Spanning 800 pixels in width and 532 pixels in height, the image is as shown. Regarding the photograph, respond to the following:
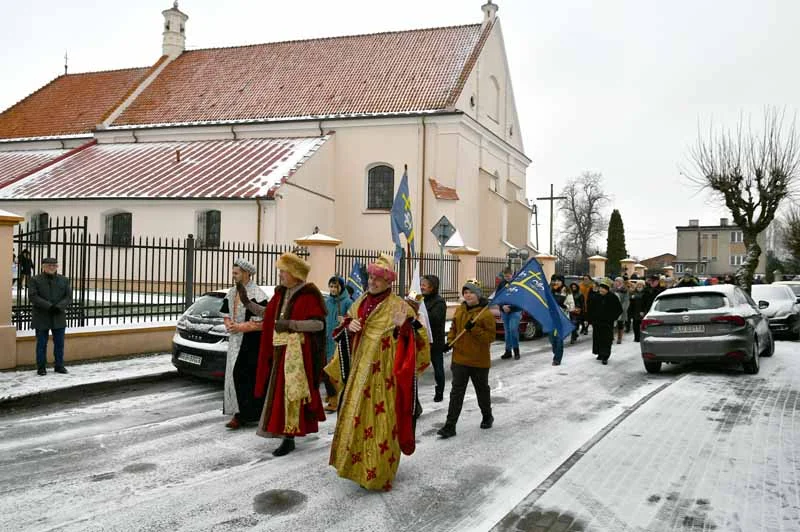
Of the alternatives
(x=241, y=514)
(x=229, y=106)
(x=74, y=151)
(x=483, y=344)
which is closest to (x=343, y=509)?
(x=241, y=514)

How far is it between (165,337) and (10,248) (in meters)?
3.29

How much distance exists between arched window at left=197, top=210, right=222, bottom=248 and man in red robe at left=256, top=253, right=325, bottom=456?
2041 cm

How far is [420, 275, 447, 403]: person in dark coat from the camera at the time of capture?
29.8ft

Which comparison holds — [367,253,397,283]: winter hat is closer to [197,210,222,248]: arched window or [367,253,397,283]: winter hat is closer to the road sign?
the road sign

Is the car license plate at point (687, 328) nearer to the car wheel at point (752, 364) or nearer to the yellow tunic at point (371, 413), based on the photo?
the car wheel at point (752, 364)

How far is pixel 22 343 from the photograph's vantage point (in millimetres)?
10273

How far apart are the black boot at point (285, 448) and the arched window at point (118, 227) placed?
22977 mm

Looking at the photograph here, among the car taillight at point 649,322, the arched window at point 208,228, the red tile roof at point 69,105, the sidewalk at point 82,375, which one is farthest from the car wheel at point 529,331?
the red tile roof at point 69,105

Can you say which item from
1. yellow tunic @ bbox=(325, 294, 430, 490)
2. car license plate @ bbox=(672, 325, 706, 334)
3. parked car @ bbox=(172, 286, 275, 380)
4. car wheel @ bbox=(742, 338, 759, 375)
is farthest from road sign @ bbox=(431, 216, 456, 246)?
yellow tunic @ bbox=(325, 294, 430, 490)

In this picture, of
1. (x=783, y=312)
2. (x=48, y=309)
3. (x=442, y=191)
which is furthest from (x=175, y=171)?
(x=783, y=312)

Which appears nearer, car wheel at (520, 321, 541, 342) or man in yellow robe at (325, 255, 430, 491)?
man in yellow robe at (325, 255, 430, 491)

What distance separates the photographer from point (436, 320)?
9.33m

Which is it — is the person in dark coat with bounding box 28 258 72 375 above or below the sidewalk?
above

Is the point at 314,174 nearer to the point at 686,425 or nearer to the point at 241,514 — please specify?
the point at 686,425
